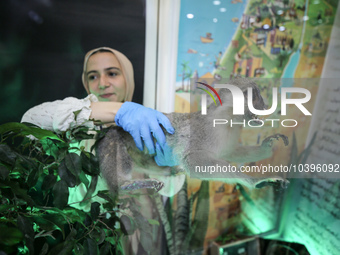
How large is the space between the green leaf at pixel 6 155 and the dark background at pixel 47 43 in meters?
0.64

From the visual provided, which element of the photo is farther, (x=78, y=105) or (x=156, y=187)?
(x=78, y=105)

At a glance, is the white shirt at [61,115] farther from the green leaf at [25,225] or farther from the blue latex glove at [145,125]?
the green leaf at [25,225]

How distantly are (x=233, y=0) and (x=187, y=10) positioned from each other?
31 cm

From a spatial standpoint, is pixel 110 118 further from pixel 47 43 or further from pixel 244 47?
pixel 244 47

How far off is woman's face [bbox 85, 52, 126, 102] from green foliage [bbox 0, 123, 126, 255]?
36 centimetres

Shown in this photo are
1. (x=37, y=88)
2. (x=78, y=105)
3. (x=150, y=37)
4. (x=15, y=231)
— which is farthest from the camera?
(x=150, y=37)

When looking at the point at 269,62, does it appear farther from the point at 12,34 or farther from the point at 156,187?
the point at 12,34

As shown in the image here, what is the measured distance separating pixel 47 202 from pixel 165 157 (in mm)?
546

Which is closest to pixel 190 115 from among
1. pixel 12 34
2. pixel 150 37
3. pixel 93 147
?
pixel 93 147

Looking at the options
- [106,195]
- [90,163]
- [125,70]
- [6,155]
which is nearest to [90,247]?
[106,195]

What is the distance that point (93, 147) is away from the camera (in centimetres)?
111

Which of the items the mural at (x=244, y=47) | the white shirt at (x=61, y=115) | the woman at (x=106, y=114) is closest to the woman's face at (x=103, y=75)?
the woman at (x=106, y=114)

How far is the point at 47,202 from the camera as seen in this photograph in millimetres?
1018

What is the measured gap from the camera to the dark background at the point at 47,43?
1268mm
